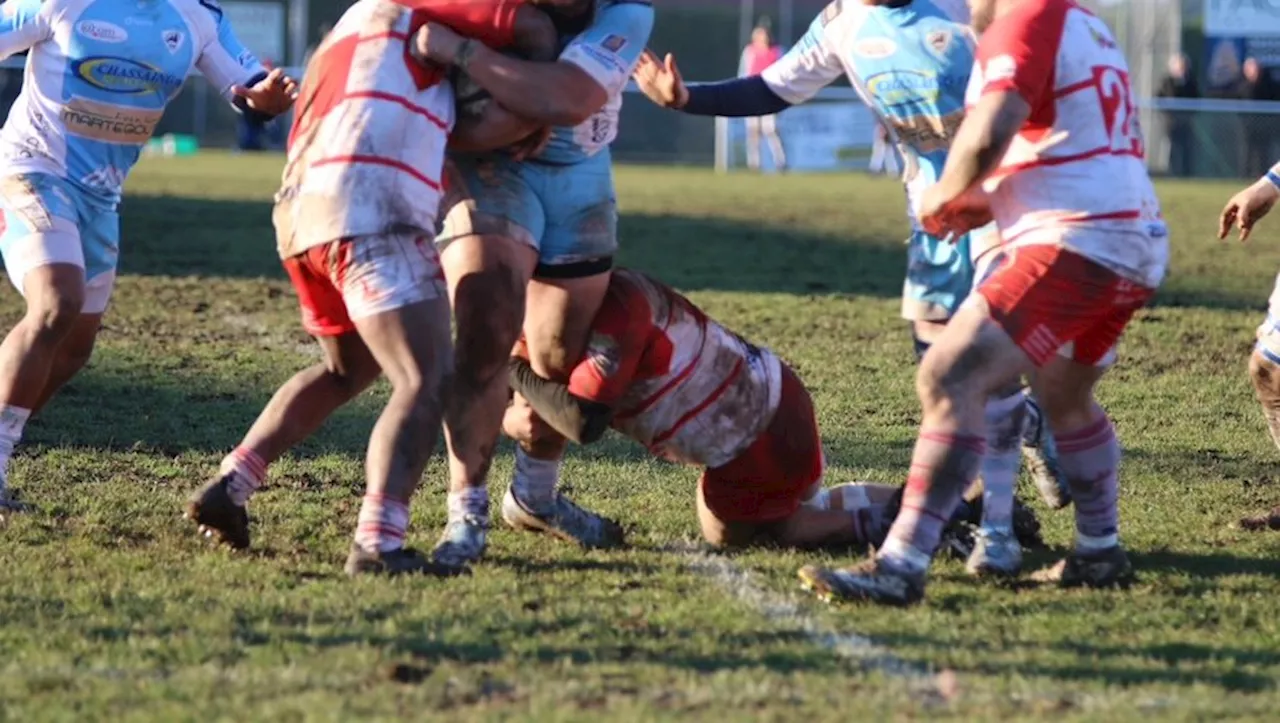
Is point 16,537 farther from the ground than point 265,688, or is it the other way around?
point 265,688

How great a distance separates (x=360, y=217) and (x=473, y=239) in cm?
51

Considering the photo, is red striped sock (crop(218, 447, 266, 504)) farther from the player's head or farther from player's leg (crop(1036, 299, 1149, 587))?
player's leg (crop(1036, 299, 1149, 587))

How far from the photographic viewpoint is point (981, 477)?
622 cm

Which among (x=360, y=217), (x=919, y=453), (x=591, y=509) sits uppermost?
(x=360, y=217)

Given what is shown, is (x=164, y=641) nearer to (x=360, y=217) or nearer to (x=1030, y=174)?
(x=360, y=217)

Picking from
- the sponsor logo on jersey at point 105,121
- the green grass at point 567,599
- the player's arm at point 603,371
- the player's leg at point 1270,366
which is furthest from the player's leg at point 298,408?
the player's leg at point 1270,366

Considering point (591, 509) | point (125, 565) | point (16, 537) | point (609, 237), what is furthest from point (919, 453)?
point (16, 537)

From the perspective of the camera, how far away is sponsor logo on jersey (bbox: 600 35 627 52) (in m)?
5.76

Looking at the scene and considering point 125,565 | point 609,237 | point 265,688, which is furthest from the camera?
point 609,237

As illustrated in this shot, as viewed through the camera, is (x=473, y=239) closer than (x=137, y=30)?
Yes

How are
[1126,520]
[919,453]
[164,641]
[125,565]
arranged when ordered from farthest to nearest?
[1126,520], [125,565], [919,453], [164,641]

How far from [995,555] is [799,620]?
1.00 m

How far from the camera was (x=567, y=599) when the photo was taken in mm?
5406

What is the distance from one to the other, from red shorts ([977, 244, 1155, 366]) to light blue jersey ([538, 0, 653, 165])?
125 cm
